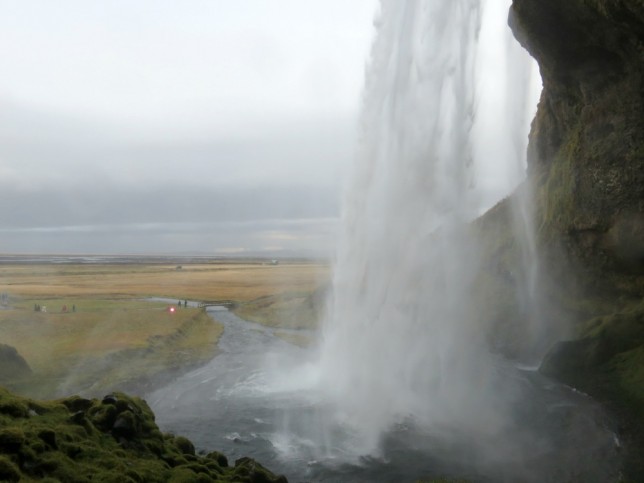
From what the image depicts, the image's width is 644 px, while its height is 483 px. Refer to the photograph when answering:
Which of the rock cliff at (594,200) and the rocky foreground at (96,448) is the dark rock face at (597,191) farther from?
the rocky foreground at (96,448)

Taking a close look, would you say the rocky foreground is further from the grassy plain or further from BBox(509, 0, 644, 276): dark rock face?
→ BBox(509, 0, 644, 276): dark rock face

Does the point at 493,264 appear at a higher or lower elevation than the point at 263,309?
higher

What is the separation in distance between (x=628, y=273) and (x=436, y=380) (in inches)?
683

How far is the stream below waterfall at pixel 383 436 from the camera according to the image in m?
18.6

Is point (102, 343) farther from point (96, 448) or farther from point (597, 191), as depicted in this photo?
point (597, 191)

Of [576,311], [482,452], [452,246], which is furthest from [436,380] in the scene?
[576,311]

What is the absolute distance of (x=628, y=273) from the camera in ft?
113

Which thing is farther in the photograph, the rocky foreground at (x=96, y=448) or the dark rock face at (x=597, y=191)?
the dark rock face at (x=597, y=191)

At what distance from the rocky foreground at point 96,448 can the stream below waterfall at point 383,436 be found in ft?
13.0

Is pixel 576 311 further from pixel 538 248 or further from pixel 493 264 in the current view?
pixel 493 264

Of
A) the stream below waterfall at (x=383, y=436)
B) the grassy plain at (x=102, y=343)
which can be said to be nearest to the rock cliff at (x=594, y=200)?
the stream below waterfall at (x=383, y=436)

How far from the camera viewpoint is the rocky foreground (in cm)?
1143

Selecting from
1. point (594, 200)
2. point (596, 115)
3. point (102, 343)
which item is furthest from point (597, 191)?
point (102, 343)

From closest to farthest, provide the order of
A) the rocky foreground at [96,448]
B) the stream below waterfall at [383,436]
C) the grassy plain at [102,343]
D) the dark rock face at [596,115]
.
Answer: the rocky foreground at [96,448] → the stream below waterfall at [383,436] → the dark rock face at [596,115] → the grassy plain at [102,343]
